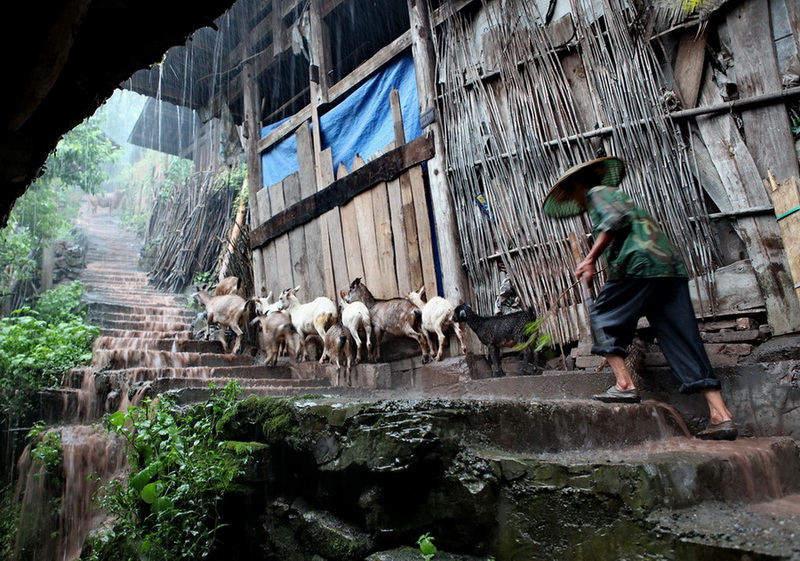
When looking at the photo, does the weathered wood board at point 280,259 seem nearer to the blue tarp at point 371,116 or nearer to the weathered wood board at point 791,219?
the blue tarp at point 371,116

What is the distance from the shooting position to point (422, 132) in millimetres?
6906

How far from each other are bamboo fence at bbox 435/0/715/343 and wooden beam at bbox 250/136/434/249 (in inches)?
18.3

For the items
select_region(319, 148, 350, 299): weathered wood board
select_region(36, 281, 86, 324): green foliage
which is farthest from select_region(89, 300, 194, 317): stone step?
select_region(319, 148, 350, 299): weathered wood board

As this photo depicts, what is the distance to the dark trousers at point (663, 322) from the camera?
3617 millimetres

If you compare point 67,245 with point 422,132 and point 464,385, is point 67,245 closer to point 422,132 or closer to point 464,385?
point 422,132

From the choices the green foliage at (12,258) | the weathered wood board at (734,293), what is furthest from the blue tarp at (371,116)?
the green foliage at (12,258)

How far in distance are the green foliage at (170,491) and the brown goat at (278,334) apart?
10.5 ft

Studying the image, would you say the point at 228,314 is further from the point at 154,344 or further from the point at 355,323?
the point at 355,323

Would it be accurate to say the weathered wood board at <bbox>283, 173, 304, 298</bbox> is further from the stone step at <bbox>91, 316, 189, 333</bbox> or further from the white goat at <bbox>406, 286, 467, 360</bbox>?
the stone step at <bbox>91, 316, 189, 333</bbox>

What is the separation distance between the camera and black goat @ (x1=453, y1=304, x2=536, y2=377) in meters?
5.53

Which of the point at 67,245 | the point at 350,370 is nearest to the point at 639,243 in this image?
the point at 350,370

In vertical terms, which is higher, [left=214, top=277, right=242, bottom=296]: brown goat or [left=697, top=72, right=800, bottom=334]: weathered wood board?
[left=214, top=277, right=242, bottom=296]: brown goat

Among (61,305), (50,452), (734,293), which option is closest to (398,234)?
(734,293)

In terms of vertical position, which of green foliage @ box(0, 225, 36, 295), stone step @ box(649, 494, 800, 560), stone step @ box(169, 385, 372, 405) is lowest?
stone step @ box(649, 494, 800, 560)
